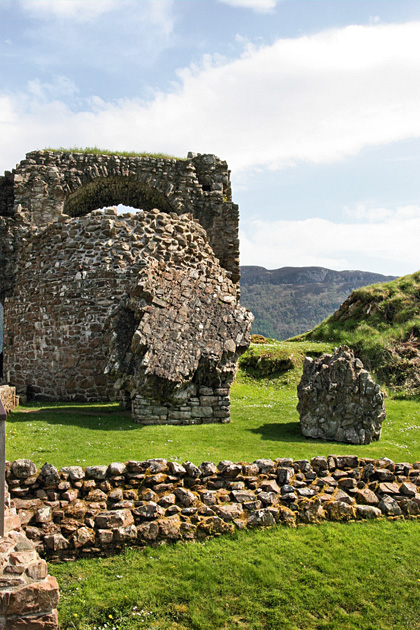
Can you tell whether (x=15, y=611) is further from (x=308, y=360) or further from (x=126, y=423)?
(x=308, y=360)

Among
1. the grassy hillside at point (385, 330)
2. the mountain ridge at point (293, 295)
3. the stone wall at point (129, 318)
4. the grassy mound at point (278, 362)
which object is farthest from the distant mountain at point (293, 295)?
the stone wall at point (129, 318)

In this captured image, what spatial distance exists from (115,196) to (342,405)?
14.5 m

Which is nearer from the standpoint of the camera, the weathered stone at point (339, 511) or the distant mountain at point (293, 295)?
the weathered stone at point (339, 511)

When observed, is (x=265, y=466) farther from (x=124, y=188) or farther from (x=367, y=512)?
(x=124, y=188)

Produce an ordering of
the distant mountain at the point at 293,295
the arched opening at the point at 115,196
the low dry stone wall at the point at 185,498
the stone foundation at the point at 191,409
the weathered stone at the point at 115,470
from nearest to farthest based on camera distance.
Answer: the low dry stone wall at the point at 185,498, the weathered stone at the point at 115,470, the stone foundation at the point at 191,409, the arched opening at the point at 115,196, the distant mountain at the point at 293,295

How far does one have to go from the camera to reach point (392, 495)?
778cm

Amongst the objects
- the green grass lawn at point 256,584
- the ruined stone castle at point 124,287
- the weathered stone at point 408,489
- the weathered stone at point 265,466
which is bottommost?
the green grass lawn at point 256,584

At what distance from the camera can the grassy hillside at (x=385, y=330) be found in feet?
64.7

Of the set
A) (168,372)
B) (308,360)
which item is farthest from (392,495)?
(168,372)

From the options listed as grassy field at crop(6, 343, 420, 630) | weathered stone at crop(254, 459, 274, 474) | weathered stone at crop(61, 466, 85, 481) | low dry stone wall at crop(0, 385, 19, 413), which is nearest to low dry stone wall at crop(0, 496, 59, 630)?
grassy field at crop(6, 343, 420, 630)

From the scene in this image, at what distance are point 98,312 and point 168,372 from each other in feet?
13.9

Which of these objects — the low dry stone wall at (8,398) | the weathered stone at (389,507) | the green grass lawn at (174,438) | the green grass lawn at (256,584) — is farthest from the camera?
the low dry stone wall at (8,398)

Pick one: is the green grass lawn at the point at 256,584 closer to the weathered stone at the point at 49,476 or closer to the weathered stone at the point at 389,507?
the weathered stone at the point at 389,507

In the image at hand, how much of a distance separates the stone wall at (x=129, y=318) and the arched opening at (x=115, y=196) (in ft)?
15.7
